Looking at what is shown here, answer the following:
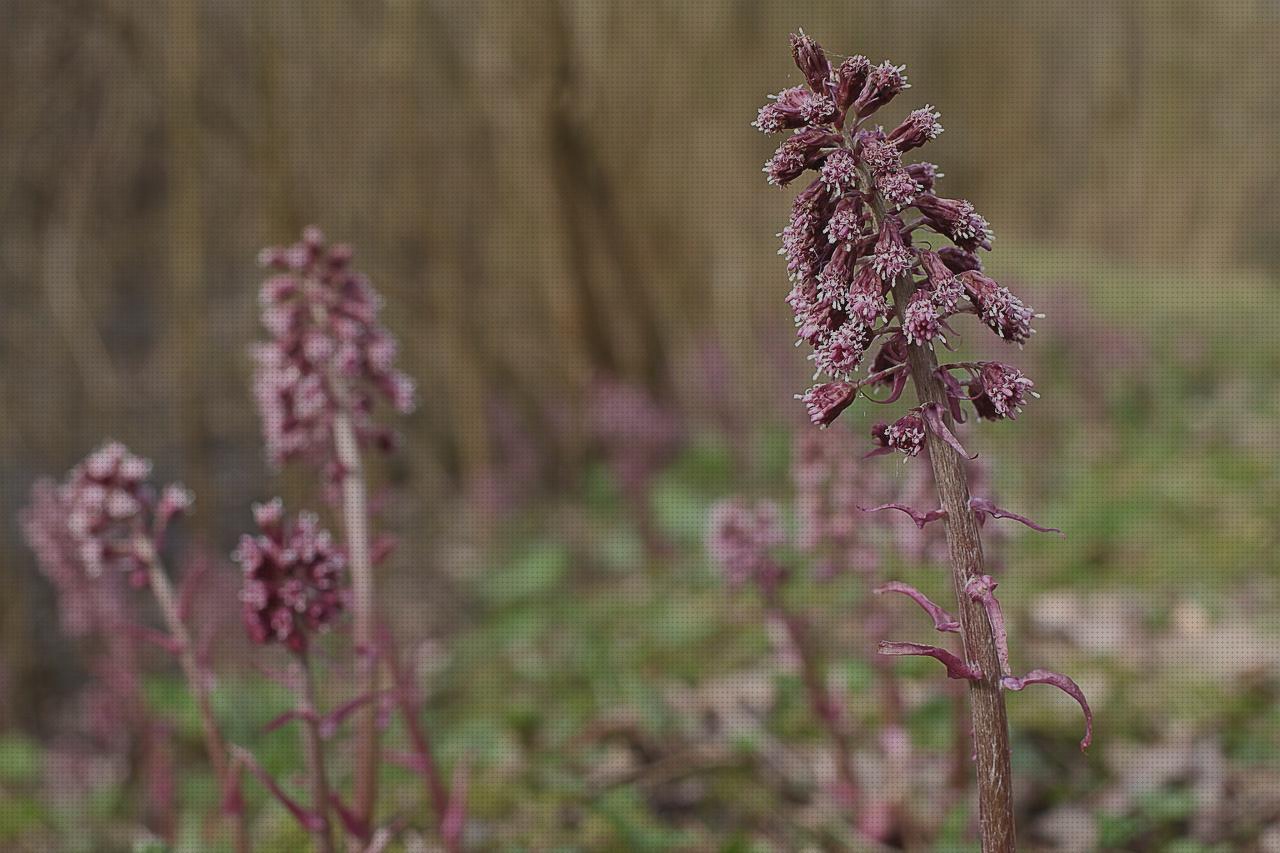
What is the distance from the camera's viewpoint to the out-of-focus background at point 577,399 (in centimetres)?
318

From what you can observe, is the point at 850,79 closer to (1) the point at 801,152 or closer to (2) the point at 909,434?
(1) the point at 801,152

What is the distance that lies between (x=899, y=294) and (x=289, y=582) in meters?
1.23

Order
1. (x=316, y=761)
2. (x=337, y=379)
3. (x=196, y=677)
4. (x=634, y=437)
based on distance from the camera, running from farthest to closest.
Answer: (x=634, y=437) → (x=337, y=379) → (x=196, y=677) → (x=316, y=761)

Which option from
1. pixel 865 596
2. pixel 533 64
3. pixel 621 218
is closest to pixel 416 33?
pixel 533 64

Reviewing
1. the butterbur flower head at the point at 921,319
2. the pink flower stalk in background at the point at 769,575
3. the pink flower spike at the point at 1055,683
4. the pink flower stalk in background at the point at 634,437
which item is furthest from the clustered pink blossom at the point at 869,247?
the pink flower stalk in background at the point at 634,437

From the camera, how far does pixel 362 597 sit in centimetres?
239

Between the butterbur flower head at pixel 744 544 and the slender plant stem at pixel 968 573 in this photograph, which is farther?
the butterbur flower head at pixel 744 544

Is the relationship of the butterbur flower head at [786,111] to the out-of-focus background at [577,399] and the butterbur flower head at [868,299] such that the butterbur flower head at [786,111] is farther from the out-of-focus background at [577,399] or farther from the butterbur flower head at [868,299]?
the out-of-focus background at [577,399]

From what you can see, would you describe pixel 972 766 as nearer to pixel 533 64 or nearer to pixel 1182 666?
pixel 1182 666

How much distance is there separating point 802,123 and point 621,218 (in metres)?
6.46

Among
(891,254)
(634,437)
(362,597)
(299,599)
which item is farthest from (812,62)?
(634,437)

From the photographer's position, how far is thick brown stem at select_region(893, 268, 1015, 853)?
1.36 metres

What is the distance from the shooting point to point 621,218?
25.3ft

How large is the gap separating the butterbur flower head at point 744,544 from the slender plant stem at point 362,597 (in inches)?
35.0
